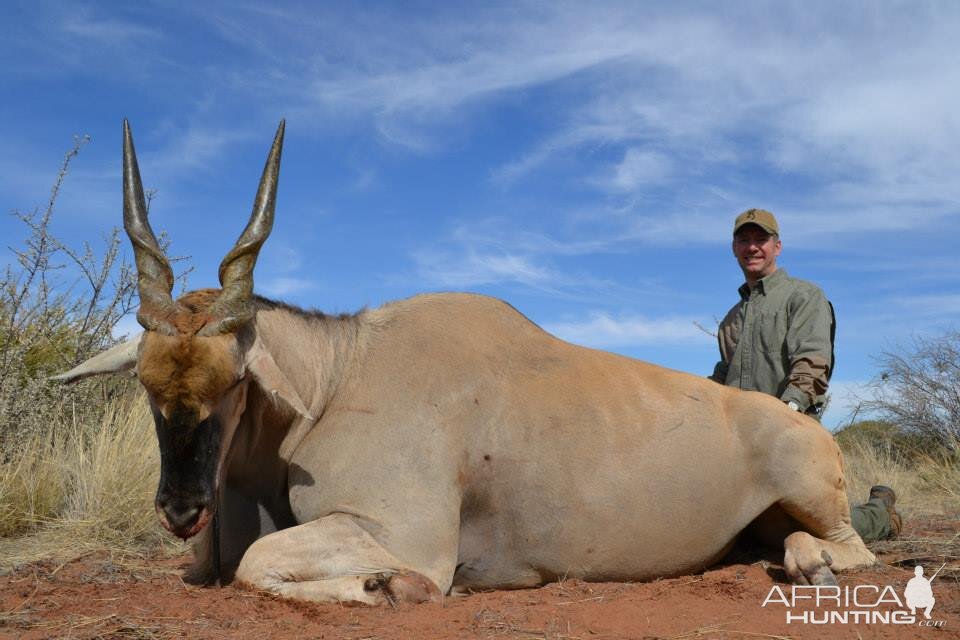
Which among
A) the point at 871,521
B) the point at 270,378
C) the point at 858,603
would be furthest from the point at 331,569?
the point at 871,521

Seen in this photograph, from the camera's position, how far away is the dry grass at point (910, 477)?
9.88 meters

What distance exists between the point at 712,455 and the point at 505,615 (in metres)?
1.87

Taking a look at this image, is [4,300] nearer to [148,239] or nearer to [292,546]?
[148,239]

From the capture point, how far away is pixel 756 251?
25.9 ft

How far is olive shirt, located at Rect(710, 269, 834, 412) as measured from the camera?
22.4 feet

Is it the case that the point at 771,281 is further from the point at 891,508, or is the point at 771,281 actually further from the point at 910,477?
the point at 910,477

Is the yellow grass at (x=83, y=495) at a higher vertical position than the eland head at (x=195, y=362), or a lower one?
lower

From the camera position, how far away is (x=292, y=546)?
4.28 meters

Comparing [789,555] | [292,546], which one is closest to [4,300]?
[292,546]

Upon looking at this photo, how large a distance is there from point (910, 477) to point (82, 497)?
10.9m

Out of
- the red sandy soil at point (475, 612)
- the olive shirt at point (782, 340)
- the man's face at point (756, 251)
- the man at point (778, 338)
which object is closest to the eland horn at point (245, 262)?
the red sandy soil at point (475, 612)

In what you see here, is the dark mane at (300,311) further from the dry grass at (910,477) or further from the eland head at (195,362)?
the dry grass at (910,477)

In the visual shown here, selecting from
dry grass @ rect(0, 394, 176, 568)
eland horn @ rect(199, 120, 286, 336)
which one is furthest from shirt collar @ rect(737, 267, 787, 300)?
dry grass @ rect(0, 394, 176, 568)

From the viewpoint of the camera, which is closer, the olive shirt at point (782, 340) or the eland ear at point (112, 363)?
the eland ear at point (112, 363)
